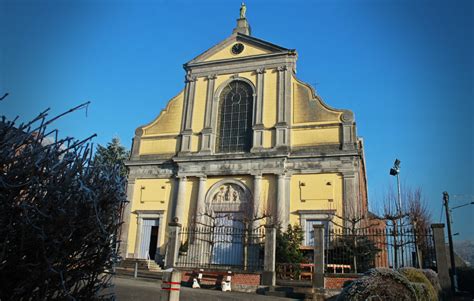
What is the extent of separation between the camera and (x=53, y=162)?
2.64 metres

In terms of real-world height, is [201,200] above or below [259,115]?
below

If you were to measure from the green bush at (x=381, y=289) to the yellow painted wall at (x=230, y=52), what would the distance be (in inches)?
746

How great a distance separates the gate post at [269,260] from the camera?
43.1 ft

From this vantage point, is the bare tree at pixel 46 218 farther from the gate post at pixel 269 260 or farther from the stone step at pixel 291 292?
the gate post at pixel 269 260

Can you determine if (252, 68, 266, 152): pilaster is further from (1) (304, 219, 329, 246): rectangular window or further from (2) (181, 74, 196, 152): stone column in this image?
(1) (304, 219, 329, 246): rectangular window

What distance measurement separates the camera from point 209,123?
23.5m

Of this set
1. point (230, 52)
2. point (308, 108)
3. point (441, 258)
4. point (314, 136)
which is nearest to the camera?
point (441, 258)

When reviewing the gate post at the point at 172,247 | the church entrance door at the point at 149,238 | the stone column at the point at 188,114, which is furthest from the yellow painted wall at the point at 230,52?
the gate post at the point at 172,247

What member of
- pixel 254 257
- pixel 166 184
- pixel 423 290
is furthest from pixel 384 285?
pixel 166 184

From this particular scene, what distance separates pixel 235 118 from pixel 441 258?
1449 centimetres

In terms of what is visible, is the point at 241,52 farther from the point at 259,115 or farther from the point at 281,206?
the point at 281,206

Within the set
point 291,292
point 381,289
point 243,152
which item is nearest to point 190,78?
point 243,152

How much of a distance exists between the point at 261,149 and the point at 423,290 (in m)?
14.2

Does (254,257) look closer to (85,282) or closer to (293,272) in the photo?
(293,272)
